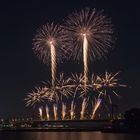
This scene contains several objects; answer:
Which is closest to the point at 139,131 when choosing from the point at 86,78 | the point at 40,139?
the point at 40,139

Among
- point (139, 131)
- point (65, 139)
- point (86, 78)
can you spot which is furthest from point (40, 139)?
point (139, 131)

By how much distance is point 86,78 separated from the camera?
127250mm

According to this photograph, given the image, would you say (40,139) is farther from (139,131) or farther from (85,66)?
(139,131)

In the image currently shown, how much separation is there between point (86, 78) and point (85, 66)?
107 inches

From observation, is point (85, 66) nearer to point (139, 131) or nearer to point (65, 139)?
point (65, 139)

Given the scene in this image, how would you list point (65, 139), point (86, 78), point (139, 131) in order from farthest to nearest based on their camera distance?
1. point (139, 131)
2. point (65, 139)
3. point (86, 78)

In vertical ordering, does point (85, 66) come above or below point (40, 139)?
above

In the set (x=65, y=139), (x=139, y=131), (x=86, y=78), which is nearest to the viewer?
(x=86, y=78)

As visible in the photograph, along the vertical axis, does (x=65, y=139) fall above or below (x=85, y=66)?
below

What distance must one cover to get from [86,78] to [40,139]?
37.5 meters

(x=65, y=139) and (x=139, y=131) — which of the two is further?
(x=139, y=131)

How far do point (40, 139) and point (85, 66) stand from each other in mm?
38710

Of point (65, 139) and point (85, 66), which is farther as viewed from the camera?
point (65, 139)

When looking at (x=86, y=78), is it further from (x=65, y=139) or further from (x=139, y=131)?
(x=139, y=131)
